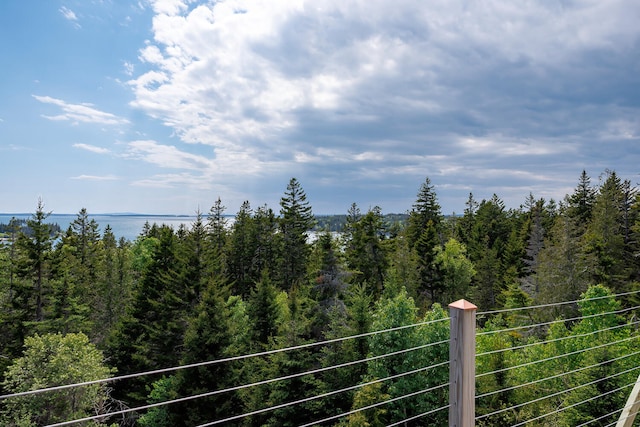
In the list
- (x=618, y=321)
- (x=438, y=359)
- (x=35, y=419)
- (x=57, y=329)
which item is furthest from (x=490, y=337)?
A: (x=57, y=329)

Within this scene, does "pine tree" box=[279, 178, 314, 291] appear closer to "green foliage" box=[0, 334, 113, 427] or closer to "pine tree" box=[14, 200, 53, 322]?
"pine tree" box=[14, 200, 53, 322]

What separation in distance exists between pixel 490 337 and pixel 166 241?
18711 mm

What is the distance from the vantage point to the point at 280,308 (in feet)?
74.8

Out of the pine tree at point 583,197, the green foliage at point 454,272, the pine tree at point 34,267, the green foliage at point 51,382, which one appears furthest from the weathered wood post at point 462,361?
the pine tree at point 583,197

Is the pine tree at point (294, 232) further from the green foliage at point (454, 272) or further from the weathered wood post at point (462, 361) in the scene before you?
the weathered wood post at point (462, 361)

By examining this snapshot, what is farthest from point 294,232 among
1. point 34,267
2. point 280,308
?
point 34,267

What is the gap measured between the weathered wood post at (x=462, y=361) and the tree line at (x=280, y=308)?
6.47 metres

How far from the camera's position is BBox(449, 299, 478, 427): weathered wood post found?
79.7 inches

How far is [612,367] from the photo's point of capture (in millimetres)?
11305

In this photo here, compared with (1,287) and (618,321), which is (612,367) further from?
(1,287)

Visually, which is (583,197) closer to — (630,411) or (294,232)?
(294,232)

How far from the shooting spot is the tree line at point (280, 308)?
591 inches

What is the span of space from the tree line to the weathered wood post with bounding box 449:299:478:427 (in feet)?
21.2

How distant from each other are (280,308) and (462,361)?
2148cm
